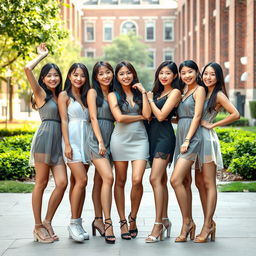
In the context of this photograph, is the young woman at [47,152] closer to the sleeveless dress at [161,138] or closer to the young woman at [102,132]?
the young woman at [102,132]

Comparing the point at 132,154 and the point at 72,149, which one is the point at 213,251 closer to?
the point at 132,154

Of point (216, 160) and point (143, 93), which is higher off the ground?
point (143, 93)

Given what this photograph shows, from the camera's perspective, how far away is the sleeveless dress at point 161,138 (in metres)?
6.39

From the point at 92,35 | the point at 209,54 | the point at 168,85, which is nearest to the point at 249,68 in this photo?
the point at 209,54

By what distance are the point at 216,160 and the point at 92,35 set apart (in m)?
69.2

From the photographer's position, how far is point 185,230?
6375mm

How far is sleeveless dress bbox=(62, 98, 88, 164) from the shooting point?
648 cm

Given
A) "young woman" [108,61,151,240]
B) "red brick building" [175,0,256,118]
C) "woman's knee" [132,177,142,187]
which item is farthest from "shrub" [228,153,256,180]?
"red brick building" [175,0,256,118]

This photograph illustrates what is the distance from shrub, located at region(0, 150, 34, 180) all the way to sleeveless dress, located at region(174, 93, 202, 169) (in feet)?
18.1

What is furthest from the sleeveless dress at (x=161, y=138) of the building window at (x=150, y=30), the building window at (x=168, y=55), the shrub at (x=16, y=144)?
the building window at (x=150, y=30)

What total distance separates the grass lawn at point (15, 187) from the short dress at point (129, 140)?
155 inches

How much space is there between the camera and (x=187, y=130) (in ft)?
20.9

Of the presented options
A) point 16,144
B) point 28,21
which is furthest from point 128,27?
point 16,144

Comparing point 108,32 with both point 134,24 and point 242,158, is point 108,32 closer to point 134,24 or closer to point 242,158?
point 134,24
